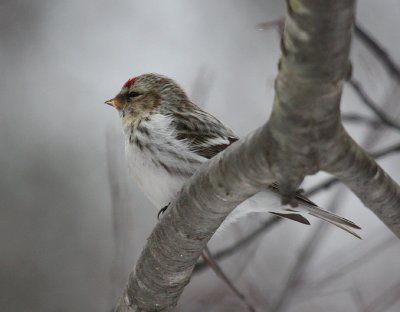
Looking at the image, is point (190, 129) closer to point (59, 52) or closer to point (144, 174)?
point (144, 174)

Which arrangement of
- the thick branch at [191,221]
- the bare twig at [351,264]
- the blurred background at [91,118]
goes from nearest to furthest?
the thick branch at [191,221]
the bare twig at [351,264]
the blurred background at [91,118]

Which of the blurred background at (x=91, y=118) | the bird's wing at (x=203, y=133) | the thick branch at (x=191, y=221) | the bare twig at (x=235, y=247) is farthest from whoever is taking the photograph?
the blurred background at (x=91, y=118)

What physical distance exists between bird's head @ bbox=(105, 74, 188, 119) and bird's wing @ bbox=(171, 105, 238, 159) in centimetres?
18

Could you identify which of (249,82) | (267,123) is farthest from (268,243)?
(267,123)

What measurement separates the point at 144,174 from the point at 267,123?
4.61ft

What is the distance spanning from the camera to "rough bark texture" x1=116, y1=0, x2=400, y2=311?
45.1 inches

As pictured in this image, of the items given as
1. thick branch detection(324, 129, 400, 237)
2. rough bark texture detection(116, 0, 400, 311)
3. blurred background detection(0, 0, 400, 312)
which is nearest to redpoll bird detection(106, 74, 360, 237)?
rough bark texture detection(116, 0, 400, 311)

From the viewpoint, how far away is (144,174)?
8.95ft

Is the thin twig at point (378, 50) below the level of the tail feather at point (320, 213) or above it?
above

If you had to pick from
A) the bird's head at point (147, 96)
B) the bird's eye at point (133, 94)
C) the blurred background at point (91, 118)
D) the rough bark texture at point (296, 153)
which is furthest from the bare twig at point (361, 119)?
the blurred background at point (91, 118)

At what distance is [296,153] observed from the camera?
1374 mm

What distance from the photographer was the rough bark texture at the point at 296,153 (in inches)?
45.1

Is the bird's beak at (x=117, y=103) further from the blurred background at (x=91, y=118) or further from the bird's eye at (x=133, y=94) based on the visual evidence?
the blurred background at (x=91, y=118)

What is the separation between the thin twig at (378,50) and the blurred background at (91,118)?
2.10m
